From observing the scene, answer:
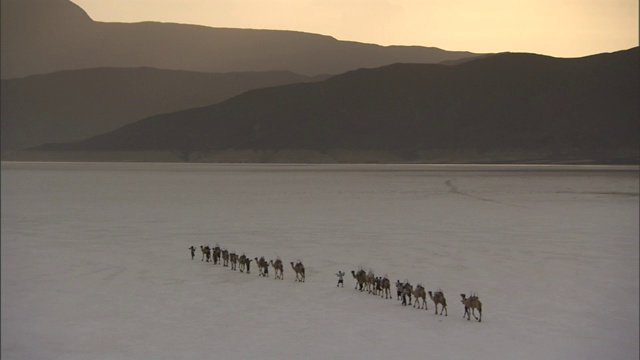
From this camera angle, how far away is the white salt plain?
11086 mm

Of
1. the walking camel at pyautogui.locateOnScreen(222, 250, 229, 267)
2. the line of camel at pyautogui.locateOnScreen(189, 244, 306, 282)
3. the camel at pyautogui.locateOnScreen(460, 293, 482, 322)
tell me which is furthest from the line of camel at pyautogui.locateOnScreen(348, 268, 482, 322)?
the walking camel at pyautogui.locateOnScreen(222, 250, 229, 267)

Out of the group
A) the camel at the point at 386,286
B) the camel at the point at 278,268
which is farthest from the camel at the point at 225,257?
the camel at the point at 386,286

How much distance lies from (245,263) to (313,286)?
281 centimetres

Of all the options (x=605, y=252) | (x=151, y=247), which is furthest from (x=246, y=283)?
(x=605, y=252)

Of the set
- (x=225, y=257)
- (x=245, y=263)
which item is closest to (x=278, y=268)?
(x=245, y=263)

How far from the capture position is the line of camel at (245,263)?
18156mm

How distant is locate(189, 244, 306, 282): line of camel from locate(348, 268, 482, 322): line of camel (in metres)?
1.22

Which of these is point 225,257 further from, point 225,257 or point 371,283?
point 371,283

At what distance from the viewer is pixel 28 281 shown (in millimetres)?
5199

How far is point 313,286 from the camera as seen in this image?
17.2 m

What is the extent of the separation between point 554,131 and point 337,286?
185 metres

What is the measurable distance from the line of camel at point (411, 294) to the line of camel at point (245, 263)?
1217 millimetres

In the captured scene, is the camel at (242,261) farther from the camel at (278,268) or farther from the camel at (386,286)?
the camel at (386,286)

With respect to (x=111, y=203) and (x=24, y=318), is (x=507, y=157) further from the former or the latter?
(x=24, y=318)
